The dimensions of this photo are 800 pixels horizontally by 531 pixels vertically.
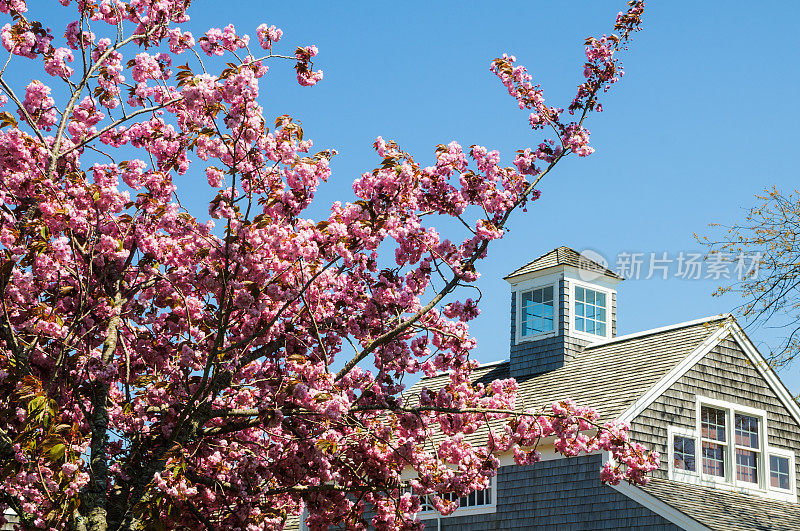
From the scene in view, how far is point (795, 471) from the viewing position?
19.5m

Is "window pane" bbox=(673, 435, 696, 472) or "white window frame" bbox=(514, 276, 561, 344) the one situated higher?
"white window frame" bbox=(514, 276, 561, 344)

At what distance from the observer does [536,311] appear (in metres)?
22.6

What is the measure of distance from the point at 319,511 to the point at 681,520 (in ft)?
24.9

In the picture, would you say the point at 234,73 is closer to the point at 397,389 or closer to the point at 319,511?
the point at 397,389

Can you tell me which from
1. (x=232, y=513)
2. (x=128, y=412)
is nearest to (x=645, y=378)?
(x=232, y=513)

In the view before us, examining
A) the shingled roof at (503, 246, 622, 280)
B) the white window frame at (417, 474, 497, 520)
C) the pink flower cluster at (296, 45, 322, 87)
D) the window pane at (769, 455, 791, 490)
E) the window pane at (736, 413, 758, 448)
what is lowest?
the white window frame at (417, 474, 497, 520)

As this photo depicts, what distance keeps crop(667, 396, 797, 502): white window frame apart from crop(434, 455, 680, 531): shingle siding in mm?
1689

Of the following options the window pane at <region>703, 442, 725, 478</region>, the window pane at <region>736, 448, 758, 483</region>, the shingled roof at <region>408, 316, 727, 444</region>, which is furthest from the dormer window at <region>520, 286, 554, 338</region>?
the window pane at <region>736, 448, 758, 483</region>

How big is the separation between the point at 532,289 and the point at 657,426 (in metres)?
5.82

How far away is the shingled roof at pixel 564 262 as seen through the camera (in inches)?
878

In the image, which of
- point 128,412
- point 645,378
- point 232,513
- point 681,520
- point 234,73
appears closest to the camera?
point 234,73

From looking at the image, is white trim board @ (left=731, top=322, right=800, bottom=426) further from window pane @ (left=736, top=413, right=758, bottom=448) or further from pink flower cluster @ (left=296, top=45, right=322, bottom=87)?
pink flower cluster @ (left=296, top=45, right=322, bottom=87)

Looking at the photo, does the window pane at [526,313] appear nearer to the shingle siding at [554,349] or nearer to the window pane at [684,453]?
the shingle siding at [554,349]

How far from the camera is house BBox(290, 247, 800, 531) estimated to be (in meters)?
16.6
